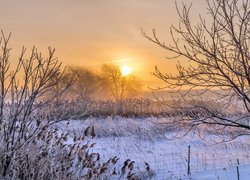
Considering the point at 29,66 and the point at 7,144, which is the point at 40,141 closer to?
the point at 7,144

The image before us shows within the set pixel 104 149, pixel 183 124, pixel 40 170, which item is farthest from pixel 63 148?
pixel 104 149

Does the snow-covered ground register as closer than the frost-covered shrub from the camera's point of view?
No

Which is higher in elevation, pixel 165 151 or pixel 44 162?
pixel 165 151

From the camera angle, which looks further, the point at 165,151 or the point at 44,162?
the point at 165,151

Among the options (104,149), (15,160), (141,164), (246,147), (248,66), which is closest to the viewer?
(248,66)

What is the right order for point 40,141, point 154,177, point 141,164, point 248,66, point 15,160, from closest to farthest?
point 248,66
point 15,160
point 40,141
point 154,177
point 141,164

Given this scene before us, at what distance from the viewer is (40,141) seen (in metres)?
6.77

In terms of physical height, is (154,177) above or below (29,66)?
below

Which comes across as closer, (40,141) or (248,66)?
(248,66)

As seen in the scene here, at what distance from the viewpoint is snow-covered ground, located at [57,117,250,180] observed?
10.2 meters

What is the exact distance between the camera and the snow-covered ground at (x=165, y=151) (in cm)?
1020

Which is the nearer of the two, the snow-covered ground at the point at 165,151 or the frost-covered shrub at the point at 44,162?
the frost-covered shrub at the point at 44,162

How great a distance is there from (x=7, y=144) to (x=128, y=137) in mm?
10019

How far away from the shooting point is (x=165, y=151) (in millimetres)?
13672
